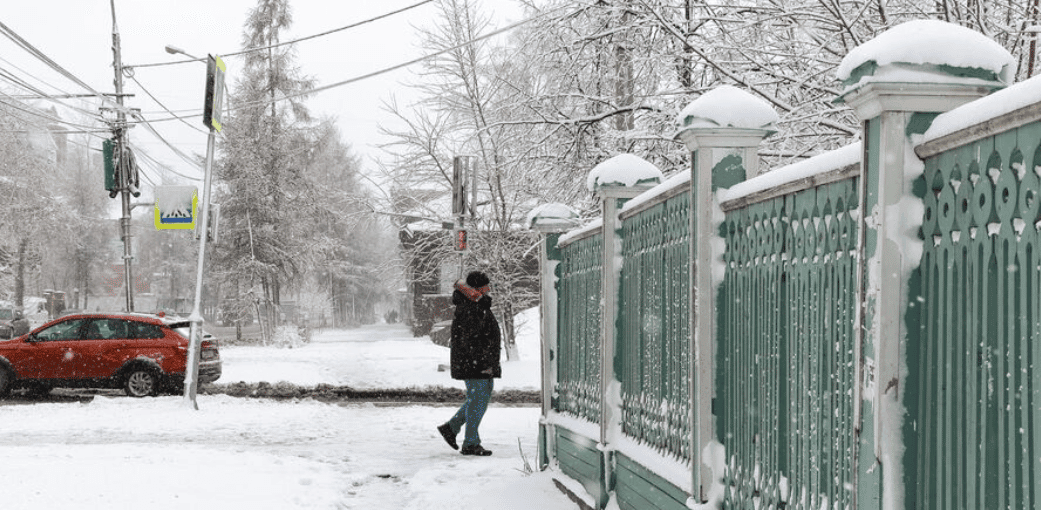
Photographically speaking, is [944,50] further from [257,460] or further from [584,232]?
[257,460]

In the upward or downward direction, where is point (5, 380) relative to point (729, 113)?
downward

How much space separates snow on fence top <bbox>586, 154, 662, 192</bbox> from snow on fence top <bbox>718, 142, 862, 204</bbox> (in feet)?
6.77

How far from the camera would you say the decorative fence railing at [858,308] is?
1.97 metres

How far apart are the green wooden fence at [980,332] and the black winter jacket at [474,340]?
701 cm

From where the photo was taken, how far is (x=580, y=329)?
7.39 m

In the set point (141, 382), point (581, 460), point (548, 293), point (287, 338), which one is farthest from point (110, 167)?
point (581, 460)

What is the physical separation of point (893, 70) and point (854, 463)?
977 mm

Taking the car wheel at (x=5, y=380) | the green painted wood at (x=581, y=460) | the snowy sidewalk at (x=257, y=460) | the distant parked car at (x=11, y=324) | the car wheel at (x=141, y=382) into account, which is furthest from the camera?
the distant parked car at (x=11, y=324)

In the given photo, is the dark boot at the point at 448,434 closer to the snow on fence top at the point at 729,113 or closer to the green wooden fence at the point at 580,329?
the green wooden fence at the point at 580,329

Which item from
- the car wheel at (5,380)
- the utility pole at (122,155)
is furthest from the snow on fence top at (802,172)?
the utility pole at (122,155)

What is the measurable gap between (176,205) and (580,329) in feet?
35.0

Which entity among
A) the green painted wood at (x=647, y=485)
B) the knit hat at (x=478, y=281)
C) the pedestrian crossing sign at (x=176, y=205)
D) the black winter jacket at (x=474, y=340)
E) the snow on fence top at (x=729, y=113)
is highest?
the pedestrian crossing sign at (x=176, y=205)

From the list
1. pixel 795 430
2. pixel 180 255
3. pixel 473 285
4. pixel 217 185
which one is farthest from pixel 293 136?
pixel 180 255

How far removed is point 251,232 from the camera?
40.4 m
